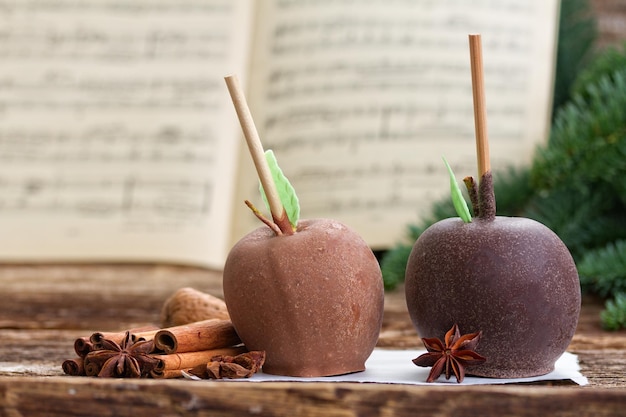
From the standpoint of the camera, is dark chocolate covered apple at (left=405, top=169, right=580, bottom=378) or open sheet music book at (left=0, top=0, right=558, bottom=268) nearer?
dark chocolate covered apple at (left=405, top=169, right=580, bottom=378)

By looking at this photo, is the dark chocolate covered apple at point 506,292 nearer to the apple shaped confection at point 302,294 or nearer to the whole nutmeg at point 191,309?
the apple shaped confection at point 302,294

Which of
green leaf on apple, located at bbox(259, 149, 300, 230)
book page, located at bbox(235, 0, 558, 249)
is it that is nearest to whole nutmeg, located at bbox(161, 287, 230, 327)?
green leaf on apple, located at bbox(259, 149, 300, 230)

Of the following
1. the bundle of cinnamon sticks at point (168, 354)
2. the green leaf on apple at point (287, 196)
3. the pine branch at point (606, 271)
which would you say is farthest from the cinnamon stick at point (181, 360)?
the pine branch at point (606, 271)

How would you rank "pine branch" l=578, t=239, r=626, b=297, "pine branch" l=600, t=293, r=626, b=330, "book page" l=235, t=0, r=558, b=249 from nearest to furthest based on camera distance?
"pine branch" l=600, t=293, r=626, b=330 < "pine branch" l=578, t=239, r=626, b=297 < "book page" l=235, t=0, r=558, b=249

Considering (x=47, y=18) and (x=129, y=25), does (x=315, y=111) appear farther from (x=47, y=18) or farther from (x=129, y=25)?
(x=47, y=18)

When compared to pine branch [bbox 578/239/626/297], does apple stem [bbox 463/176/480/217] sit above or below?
above

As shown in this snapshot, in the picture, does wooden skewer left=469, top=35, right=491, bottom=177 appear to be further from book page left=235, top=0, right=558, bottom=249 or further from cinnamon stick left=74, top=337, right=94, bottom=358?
book page left=235, top=0, right=558, bottom=249

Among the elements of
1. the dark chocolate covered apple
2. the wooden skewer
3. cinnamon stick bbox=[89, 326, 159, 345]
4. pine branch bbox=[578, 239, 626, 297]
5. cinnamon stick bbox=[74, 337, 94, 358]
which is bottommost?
cinnamon stick bbox=[74, 337, 94, 358]

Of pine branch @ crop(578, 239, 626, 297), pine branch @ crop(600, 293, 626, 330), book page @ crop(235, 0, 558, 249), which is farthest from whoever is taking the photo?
book page @ crop(235, 0, 558, 249)
